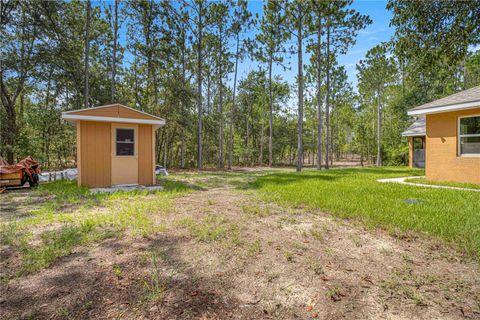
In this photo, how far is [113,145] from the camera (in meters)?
7.18

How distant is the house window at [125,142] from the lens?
7270 millimetres

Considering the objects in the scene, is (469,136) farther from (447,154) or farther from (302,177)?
(302,177)

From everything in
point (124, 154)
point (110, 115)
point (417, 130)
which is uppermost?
point (417, 130)

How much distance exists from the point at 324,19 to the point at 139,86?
12898 mm

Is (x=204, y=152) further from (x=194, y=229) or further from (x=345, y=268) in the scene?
(x=345, y=268)

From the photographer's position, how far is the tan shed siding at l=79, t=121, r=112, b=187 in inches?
270

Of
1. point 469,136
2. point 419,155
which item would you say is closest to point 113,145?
point 469,136

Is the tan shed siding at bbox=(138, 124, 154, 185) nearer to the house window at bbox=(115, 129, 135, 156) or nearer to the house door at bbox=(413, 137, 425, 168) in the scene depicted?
the house window at bbox=(115, 129, 135, 156)

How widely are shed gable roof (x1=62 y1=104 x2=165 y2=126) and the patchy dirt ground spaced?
487 centimetres

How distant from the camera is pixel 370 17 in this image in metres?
13.9

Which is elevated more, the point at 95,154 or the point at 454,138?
the point at 454,138

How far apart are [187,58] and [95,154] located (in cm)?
1137

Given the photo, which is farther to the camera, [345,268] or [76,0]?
[76,0]

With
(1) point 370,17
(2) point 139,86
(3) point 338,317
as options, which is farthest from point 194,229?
(1) point 370,17
